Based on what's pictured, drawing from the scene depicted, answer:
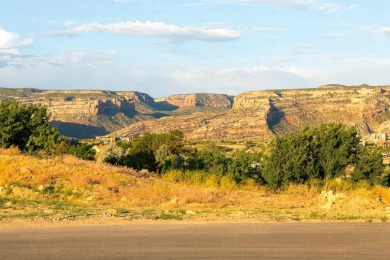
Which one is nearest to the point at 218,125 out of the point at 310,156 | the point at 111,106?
the point at 111,106

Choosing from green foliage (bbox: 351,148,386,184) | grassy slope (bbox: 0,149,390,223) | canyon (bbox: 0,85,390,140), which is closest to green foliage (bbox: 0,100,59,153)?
grassy slope (bbox: 0,149,390,223)

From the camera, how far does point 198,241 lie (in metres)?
13.0

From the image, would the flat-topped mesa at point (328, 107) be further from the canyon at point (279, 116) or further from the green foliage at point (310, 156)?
the green foliage at point (310, 156)

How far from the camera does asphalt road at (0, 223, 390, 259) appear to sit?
1141cm

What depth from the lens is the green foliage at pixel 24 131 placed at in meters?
39.0

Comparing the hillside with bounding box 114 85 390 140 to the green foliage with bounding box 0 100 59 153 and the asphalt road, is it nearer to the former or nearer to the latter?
the green foliage with bounding box 0 100 59 153

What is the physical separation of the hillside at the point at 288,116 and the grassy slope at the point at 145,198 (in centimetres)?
8111

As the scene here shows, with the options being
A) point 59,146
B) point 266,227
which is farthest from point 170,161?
point 266,227

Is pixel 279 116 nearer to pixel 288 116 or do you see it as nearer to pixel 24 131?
pixel 288 116

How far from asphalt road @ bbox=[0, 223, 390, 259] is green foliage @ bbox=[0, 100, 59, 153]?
24.7 metres

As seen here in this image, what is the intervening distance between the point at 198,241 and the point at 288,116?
10666 cm

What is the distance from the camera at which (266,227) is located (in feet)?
51.0

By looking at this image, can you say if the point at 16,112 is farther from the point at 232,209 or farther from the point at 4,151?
the point at 232,209

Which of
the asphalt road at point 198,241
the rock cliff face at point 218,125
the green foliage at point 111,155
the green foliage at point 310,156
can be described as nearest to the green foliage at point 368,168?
the green foliage at point 310,156
